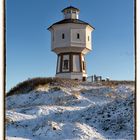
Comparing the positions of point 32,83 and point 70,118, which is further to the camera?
point 32,83

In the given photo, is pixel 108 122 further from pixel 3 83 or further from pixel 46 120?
pixel 3 83

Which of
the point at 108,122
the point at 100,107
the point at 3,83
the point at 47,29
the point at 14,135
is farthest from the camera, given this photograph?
the point at 100,107

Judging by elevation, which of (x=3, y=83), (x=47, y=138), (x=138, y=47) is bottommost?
(x=47, y=138)

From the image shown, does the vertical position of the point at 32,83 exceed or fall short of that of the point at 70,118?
it exceeds it

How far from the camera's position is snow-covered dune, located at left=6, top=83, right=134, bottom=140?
23.9 ft

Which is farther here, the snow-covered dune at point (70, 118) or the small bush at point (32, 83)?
the snow-covered dune at point (70, 118)

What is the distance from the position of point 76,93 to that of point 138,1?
9271 mm

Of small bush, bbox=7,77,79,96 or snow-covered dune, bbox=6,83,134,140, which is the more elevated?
small bush, bbox=7,77,79,96

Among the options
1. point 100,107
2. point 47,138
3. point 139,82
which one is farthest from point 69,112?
point 139,82

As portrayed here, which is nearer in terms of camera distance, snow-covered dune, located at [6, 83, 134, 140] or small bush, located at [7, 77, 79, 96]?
small bush, located at [7, 77, 79, 96]

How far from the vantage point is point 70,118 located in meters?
9.28

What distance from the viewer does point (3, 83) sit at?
4.25 meters

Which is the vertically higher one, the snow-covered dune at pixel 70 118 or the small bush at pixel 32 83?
the small bush at pixel 32 83

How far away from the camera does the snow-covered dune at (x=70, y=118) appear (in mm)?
7297
